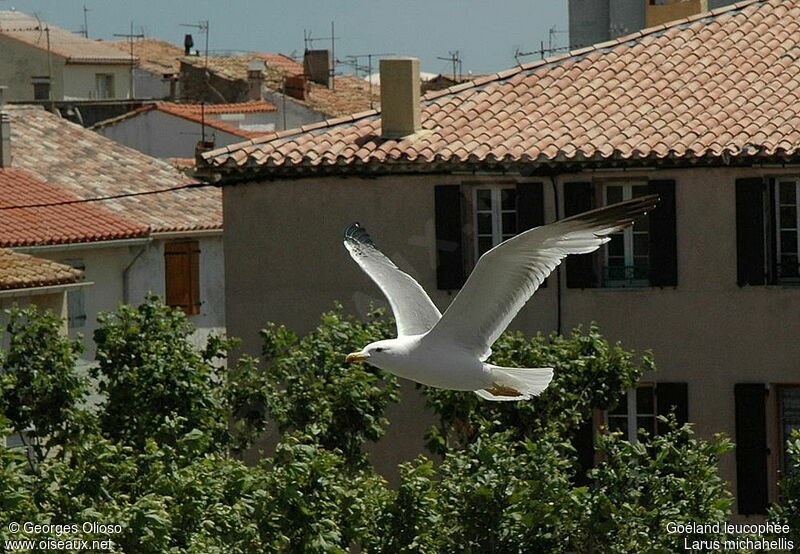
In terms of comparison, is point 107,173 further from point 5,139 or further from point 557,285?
point 557,285

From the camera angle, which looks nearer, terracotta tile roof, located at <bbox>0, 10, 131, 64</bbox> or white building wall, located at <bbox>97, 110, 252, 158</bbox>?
A: white building wall, located at <bbox>97, 110, 252, 158</bbox>

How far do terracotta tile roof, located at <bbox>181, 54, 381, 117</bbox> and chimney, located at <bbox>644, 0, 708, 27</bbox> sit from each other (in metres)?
18.4

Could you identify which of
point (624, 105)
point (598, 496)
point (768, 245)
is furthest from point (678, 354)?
point (598, 496)

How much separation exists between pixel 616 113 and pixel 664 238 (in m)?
1.98

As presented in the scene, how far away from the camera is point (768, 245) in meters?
22.7

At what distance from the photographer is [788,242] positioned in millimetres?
22703

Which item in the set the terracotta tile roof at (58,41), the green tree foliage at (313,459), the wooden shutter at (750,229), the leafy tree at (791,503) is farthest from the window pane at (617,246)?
the terracotta tile roof at (58,41)

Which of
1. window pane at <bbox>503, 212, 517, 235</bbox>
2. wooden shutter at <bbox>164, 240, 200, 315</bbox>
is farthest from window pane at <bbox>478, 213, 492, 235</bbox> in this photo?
wooden shutter at <bbox>164, 240, 200, 315</bbox>

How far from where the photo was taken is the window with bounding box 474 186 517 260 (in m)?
23.4

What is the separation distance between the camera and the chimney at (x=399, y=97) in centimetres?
2388

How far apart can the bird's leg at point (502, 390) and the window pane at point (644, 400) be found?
10013 millimetres

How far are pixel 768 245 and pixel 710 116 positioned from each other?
1.76m

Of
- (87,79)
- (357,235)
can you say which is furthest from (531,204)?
(87,79)

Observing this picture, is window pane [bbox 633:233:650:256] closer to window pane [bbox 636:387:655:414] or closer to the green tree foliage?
window pane [bbox 636:387:655:414]
